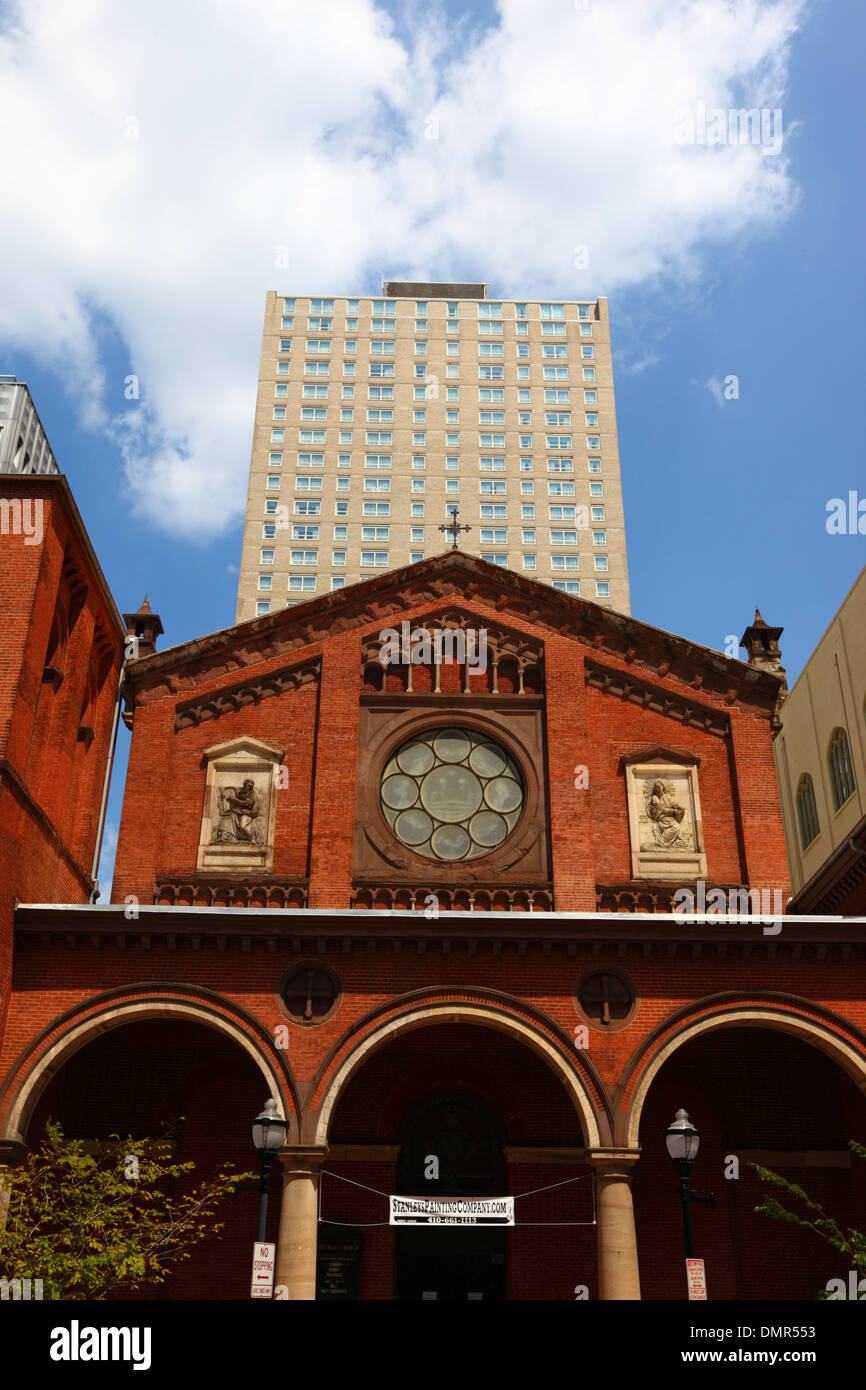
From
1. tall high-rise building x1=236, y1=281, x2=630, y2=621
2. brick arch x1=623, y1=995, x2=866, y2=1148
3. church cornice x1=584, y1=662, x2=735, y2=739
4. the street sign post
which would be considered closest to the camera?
the street sign post

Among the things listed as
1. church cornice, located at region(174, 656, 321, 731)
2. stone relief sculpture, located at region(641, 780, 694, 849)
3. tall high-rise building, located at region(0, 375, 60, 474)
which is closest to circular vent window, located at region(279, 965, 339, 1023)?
church cornice, located at region(174, 656, 321, 731)

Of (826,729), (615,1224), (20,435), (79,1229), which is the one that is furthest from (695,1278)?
(20,435)

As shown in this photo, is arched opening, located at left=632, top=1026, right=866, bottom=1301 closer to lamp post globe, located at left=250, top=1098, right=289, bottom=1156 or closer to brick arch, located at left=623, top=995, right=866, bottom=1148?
brick arch, located at left=623, top=995, right=866, bottom=1148

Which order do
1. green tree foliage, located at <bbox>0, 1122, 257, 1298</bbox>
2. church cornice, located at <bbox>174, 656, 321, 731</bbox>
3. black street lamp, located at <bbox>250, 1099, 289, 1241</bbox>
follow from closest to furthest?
green tree foliage, located at <bbox>0, 1122, 257, 1298</bbox>, black street lamp, located at <bbox>250, 1099, 289, 1241</bbox>, church cornice, located at <bbox>174, 656, 321, 731</bbox>

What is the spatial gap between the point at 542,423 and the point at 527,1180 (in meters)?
78.7

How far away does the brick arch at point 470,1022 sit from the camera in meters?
19.2

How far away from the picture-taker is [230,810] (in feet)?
78.1

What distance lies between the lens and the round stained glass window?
24.0 m

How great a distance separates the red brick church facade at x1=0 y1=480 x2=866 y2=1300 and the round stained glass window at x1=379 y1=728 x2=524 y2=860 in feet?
0.22

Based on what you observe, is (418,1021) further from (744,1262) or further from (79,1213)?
(744,1262)

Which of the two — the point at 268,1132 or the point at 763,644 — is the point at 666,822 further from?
the point at 268,1132

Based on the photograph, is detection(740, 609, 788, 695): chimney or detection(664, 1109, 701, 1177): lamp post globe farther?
detection(740, 609, 788, 695): chimney
